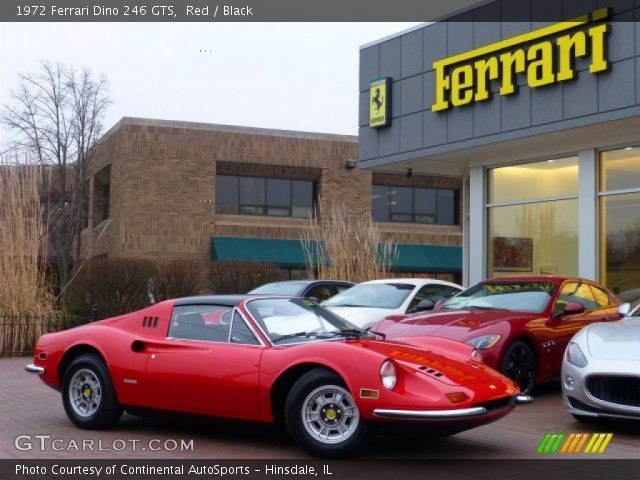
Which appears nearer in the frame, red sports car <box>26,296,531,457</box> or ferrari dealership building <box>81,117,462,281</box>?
red sports car <box>26,296,531,457</box>

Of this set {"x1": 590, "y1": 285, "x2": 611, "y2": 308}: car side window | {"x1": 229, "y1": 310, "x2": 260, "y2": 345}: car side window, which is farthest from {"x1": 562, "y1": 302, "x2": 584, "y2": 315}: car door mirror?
{"x1": 229, "y1": 310, "x2": 260, "y2": 345}: car side window

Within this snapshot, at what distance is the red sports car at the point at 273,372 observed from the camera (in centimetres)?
652

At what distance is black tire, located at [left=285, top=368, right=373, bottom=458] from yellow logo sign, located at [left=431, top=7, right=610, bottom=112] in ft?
29.0

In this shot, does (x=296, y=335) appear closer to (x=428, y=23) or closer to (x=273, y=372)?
(x=273, y=372)

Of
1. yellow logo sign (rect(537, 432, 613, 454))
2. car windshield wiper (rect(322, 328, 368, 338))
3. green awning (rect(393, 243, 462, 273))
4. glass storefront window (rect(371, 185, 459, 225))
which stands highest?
glass storefront window (rect(371, 185, 459, 225))

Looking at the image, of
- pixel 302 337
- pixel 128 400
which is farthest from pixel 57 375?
pixel 302 337

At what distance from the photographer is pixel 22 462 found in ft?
21.6

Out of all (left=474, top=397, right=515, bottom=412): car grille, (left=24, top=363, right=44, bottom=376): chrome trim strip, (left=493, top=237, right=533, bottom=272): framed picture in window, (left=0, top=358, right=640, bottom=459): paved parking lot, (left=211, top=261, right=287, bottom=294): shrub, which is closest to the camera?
(left=474, top=397, right=515, bottom=412): car grille

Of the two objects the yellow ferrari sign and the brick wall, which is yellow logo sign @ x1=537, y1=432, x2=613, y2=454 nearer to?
the yellow ferrari sign

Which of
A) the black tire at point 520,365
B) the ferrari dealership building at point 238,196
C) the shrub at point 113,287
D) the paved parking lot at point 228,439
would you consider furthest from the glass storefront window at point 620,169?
the ferrari dealership building at point 238,196

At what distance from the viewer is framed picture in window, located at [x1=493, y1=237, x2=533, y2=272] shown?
56.6 feet

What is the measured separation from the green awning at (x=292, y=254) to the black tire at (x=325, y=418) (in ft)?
82.8

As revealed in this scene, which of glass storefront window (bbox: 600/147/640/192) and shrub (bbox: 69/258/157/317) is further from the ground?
glass storefront window (bbox: 600/147/640/192)

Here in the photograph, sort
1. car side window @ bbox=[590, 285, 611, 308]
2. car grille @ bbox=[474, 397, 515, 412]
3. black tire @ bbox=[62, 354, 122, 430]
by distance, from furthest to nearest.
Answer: car side window @ bbox=[590, 285, 611, 308]
black tire @ bbox=[62, 354, 122, 430]
car grille @ bbox=[474, 397, 515, 412]
